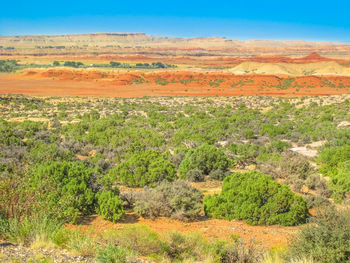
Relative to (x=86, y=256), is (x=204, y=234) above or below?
below

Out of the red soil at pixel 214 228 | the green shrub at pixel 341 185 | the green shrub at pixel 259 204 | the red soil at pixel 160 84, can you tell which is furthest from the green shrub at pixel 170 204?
the red soil at pixel 160 84

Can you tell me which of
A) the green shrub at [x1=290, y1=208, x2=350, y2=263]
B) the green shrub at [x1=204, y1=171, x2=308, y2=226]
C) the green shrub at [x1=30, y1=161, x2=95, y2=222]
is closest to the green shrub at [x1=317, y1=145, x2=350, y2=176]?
the green shrub at [x1=204, y1=171, x2=308, y2=226]

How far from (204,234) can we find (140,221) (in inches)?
66.7

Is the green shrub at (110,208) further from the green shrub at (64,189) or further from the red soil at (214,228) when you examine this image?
the green shrub at (64,189)

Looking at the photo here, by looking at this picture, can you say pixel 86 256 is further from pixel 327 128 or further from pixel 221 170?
pixel 327 128

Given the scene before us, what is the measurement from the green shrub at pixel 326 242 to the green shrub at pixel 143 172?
5589 mm

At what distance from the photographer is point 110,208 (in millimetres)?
7332

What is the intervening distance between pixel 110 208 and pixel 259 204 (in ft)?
12.2

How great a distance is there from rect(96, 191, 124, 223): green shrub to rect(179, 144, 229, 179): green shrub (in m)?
4.29

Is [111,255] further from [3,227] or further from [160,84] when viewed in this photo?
[160,84]

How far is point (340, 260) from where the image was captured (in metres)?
4.88

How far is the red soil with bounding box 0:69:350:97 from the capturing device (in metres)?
49.8

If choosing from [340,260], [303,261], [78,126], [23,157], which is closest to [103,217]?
[303,261]

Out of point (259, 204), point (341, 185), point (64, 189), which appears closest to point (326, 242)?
point (259, 204)
